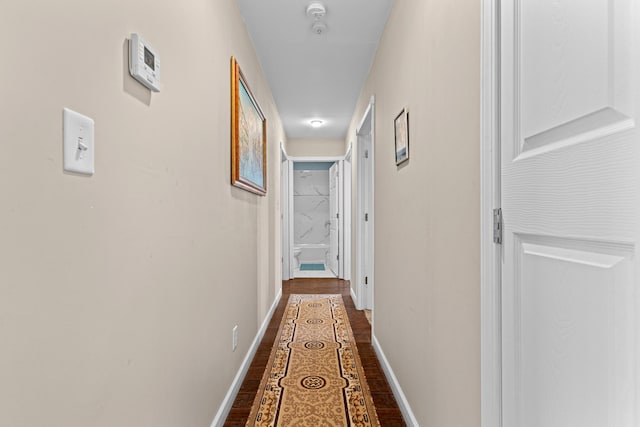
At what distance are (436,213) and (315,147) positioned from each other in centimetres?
456

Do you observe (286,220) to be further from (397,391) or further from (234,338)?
(397,391)

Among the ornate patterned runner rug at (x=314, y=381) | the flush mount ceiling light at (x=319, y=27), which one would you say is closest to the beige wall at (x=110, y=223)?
the ornate patterned runner rug at (x=314, y=381)

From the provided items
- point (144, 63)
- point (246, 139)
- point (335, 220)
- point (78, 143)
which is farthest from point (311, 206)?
point (78, 143)

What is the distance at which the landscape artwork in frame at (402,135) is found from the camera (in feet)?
6.21

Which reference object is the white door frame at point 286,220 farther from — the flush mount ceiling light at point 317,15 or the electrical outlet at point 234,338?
the electrical outlet at point 234,338

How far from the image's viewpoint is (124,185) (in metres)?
0.94

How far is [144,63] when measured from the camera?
100 cm

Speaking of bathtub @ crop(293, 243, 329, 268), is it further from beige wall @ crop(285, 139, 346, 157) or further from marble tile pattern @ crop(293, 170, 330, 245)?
beige wall @ crop(285, 139, 346, 157)

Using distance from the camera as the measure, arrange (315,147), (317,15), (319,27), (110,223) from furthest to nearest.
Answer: (315,147) → (319,27) → (317,15) → (110,223)

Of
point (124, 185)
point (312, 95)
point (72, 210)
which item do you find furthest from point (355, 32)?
point (72, 210)

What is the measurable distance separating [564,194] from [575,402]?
39 centimetres

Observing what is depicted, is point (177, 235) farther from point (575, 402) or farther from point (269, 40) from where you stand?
point (269, 40)

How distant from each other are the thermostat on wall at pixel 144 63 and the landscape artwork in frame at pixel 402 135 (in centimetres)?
122

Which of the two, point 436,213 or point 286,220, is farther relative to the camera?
point 286,220
